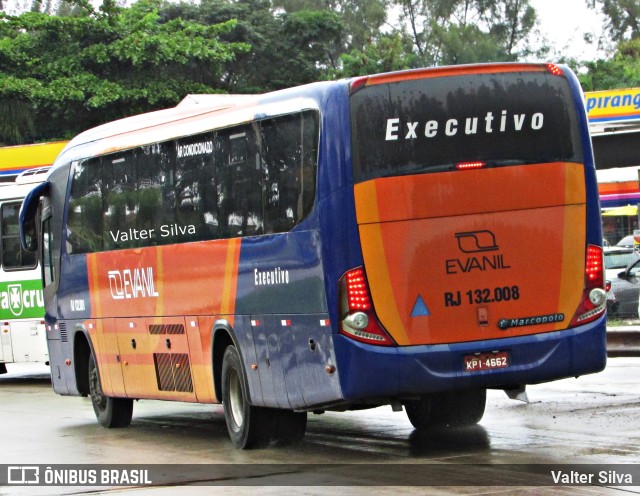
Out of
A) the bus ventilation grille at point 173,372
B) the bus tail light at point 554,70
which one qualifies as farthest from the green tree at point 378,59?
the bus tail light at point 554,70

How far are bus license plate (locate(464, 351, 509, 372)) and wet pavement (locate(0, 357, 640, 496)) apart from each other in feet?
2.49

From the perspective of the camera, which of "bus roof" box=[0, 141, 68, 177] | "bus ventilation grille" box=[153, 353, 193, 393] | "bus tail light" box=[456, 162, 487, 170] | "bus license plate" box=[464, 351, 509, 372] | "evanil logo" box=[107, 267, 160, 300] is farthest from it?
"bus roof" box=[0, 141, 68, 177]

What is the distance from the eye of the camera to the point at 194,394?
1345 centimetres

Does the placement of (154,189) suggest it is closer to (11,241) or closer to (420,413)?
(420,413)

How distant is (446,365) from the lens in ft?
34.7

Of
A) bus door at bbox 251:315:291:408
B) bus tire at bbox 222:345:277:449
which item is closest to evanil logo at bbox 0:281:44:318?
bus tire at bbox 222:345:277:449

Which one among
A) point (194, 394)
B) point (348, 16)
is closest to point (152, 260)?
point (194, 394)

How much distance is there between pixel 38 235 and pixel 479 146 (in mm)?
8320

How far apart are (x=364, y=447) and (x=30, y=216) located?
6.94 meters

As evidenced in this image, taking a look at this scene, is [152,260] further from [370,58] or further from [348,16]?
[348,16]

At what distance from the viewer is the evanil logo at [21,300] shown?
22.9 meters

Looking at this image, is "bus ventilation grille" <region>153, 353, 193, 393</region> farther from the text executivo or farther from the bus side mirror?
the text executivo

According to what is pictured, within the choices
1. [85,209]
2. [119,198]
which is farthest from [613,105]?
[119,198]

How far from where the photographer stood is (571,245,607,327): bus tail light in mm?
10961
